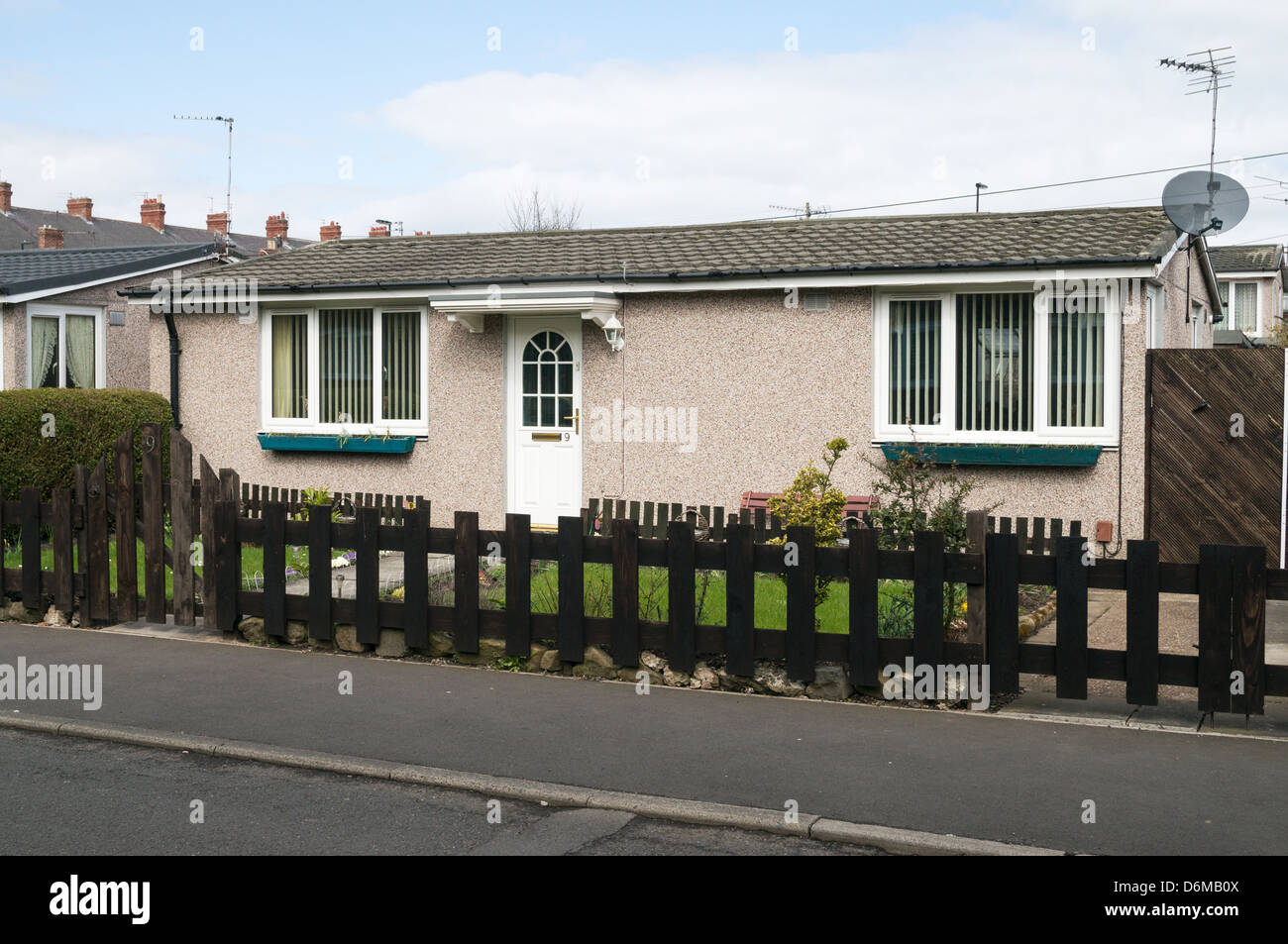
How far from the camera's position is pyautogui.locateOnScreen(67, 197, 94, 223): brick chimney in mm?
53188

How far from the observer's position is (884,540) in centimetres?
977

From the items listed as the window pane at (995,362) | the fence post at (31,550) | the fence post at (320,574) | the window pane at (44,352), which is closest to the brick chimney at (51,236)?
the window pane at (44,352)

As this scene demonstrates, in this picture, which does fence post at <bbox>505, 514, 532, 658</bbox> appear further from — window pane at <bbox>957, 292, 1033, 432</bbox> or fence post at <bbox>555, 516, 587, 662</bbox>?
window pane at <bbox>957, 292, 1033, 432</bbox>

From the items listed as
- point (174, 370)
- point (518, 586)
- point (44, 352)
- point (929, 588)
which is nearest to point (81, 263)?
point (44, 352)

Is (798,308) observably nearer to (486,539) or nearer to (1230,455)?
(1230,455)

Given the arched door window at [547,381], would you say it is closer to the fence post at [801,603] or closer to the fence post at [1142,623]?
the fence post at [801,603]

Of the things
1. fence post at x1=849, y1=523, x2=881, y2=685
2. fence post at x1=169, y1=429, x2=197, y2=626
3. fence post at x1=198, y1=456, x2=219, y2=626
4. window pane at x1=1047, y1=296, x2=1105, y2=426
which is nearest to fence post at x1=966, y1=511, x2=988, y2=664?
fence post at x1=849, y1=523, x2=881, y2=685

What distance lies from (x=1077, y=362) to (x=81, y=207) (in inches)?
1958

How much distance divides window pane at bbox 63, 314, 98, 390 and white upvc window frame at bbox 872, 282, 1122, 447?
1167 centimetres

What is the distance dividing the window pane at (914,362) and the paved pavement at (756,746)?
5.99 meters

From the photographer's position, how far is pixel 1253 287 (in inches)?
1547

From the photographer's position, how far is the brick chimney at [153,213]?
55.1m
